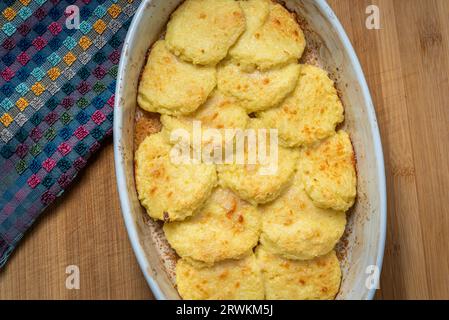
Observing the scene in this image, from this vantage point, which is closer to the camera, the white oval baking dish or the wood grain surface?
the white oval baking dish

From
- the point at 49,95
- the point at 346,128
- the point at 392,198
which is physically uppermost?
the point at 49,95

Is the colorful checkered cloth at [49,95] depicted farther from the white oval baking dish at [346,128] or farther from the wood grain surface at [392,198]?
the white oval baking dish at [346,128]

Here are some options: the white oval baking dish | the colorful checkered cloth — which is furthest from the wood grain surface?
the white oval baking dish

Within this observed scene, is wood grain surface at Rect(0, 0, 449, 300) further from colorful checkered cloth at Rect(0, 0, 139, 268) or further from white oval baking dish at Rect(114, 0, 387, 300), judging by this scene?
white oval baking dish at Rect(114, 0, 387, 300)

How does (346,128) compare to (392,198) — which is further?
(392,198)

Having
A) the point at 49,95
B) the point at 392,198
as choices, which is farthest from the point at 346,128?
the point at 49,95

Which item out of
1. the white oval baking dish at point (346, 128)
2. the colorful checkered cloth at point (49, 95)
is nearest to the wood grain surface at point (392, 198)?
the colorful checkered cloth at point (49, 95)

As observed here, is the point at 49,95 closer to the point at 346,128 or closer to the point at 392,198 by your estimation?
the point at 346,128
